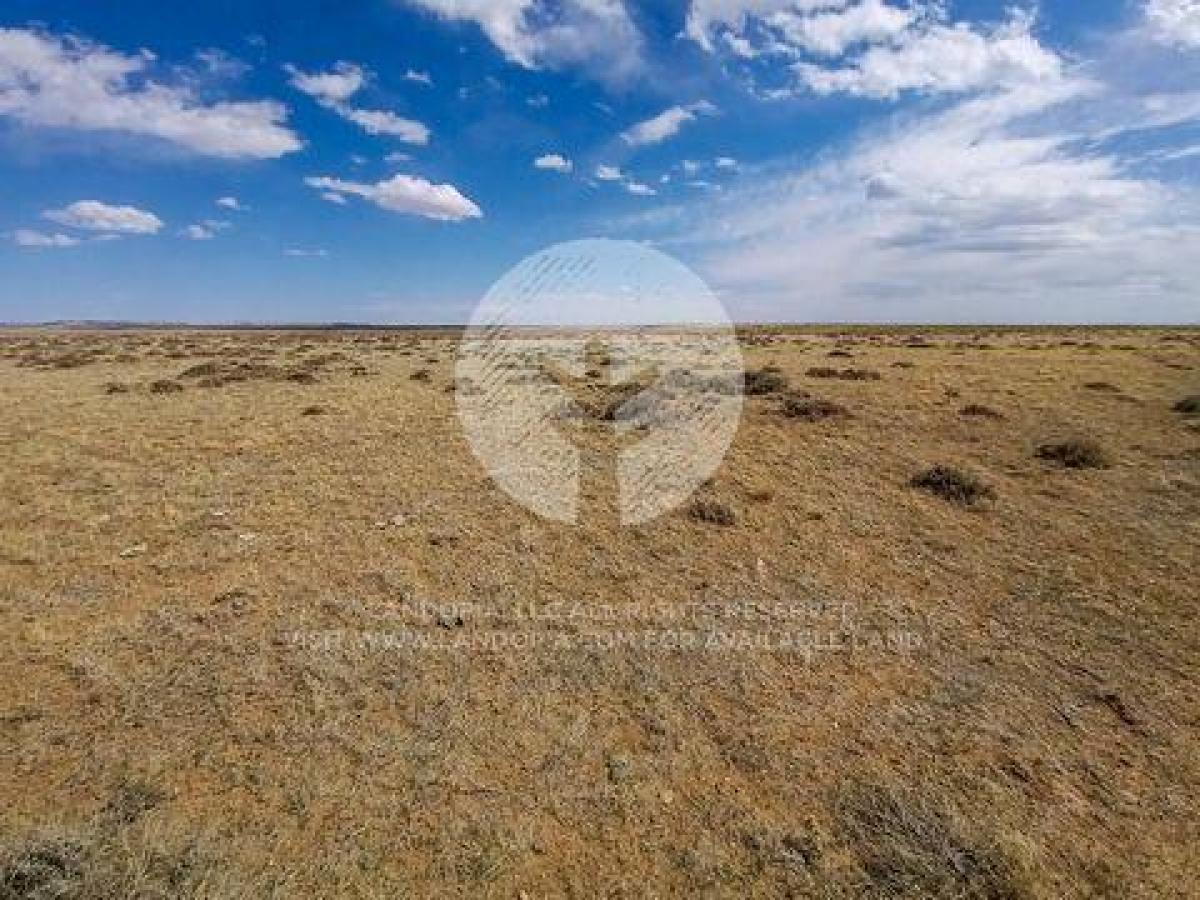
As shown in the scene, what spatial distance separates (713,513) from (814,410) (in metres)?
9.13

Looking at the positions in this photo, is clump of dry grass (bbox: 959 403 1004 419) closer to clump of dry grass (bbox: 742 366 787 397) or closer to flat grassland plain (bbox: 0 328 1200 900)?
flat grassland plain (bbox: 0 328 1200 900)

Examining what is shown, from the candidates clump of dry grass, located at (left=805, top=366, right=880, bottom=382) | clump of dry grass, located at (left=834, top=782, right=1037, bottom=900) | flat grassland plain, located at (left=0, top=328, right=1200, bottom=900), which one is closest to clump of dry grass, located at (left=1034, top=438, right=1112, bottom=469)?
flat grassland plain, located at (left=0, top=328, right=1200, bottom=900)

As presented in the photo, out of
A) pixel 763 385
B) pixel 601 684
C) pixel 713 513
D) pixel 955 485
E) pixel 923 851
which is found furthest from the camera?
pixel 763 385

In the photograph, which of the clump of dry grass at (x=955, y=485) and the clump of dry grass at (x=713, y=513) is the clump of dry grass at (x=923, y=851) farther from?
the clump of dry grass at (x=955, y=485)

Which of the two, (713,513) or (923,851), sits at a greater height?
(713,513)

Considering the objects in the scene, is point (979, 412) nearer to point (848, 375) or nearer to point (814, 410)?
point (814, 410)

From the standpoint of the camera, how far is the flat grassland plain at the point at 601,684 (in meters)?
4.96

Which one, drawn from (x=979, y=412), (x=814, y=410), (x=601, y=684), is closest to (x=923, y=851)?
(x=601, y=684)

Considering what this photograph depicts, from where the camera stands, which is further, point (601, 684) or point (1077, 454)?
point (1077, 454)

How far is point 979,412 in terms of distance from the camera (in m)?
19.7

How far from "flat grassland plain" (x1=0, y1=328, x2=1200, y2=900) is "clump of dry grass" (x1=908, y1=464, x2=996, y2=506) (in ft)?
0.35

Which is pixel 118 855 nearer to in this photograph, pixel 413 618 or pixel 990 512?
pixel 413 618

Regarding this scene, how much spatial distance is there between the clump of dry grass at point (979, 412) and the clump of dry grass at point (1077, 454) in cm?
392

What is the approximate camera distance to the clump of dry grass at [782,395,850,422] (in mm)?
19484
